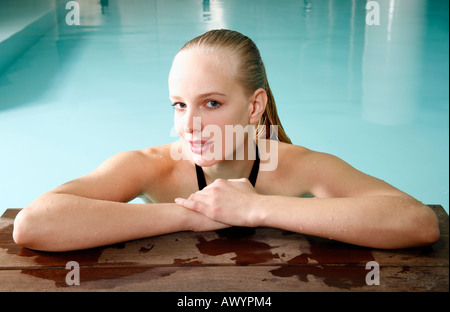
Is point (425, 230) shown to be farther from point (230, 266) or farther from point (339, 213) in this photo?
point (230, 266)

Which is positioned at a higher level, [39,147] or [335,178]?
[335,178]

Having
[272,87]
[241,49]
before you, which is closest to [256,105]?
[241,49]

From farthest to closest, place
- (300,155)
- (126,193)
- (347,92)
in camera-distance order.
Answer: (347,92) < (300,155) < (126,193)

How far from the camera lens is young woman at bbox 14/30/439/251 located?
130cm

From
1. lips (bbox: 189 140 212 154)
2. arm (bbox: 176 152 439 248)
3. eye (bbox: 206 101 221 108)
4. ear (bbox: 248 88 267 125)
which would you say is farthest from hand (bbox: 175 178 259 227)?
ear (bbox: 248 88 267 125)

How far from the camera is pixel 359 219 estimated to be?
131 centimetres

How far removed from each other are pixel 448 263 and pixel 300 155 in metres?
0.78

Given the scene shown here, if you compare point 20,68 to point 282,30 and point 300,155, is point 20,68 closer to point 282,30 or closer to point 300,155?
point 282,30

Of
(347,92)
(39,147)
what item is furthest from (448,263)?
(347,92)

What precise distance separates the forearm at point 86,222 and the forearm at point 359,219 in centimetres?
27

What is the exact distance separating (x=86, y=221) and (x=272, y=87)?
4716 millimetres

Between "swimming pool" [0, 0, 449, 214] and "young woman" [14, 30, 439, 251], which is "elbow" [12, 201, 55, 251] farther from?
"swimming pool" [0, 0, 449, 214]

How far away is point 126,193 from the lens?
166cm

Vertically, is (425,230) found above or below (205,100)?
below
